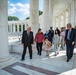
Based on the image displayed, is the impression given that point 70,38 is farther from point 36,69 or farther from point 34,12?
point 34,12

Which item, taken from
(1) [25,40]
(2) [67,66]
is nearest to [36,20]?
(1) [25,40]

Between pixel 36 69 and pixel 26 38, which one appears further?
pixel 26 38

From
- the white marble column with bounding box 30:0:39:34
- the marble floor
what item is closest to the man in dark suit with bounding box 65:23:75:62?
the marble floor

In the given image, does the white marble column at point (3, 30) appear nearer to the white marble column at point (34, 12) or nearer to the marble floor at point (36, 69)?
the marble floor at point (36, 69)

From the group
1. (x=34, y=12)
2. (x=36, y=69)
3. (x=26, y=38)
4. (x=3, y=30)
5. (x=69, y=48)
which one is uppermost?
(x=34, y=12)

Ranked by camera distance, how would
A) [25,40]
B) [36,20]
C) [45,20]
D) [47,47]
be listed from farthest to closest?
[45,20] < [36,20] < [47,47] < [25,40]

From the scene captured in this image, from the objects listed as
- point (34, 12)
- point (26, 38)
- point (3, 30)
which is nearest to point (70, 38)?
point (26, 38)

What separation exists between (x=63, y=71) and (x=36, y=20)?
6.06 meters

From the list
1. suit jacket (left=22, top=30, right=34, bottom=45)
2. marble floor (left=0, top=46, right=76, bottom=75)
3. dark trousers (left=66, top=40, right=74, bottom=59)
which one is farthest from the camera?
suit jacket (left=22, top=30, right=34, bottom=45)

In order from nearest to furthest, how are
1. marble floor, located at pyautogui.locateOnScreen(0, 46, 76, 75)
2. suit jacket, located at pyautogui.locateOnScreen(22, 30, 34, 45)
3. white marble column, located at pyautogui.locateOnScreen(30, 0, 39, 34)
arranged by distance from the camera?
marble floor, located at pyautogui.locateOnScreen(0, 46, 76, 75) < suit jacket, located at pyautogui.locateOnScreen(22, 30, 34, 45) < white marble column, located at pyautogui.locateOnScreen(30, 0, 39, 34)

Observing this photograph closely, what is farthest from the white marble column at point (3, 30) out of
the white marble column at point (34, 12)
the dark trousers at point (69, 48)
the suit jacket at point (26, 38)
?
the white marble column at point (34, 12)

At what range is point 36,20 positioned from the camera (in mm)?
10836

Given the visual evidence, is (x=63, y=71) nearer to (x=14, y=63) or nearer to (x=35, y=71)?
(x=35, y=71)

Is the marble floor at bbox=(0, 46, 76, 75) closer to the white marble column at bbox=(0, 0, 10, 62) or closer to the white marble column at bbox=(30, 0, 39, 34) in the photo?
the white marble column at bbox=(0, 0, 10, 62)
